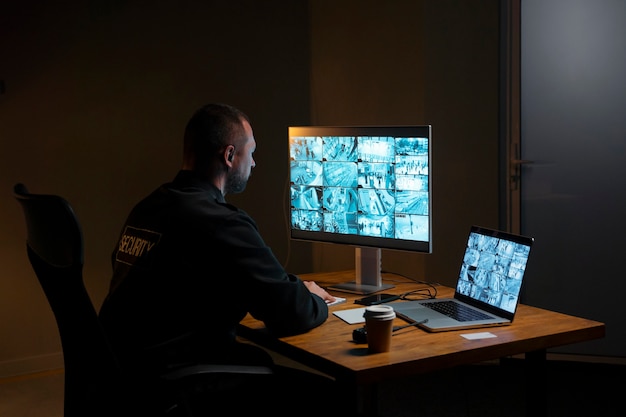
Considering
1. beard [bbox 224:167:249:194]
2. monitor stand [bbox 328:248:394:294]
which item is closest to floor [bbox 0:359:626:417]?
monitor stand [bbox 328:248:394:294]

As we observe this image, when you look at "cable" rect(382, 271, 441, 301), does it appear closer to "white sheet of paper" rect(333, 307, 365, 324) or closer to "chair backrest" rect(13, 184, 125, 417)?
"white sheet of paper" rect(333, 307, 365, 324)

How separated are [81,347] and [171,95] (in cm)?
276

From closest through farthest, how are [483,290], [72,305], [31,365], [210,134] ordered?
[72,305]
[210,134]
[483,290]
[31,365]

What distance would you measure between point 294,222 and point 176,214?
3.45ft

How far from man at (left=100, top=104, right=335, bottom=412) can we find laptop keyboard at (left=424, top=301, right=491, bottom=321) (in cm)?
47

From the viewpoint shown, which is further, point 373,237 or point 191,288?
point 373,237

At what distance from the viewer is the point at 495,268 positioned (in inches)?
99.3

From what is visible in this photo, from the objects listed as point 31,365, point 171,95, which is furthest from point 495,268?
point 31,365

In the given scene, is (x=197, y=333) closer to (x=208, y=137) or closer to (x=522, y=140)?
(x=208, y=137)

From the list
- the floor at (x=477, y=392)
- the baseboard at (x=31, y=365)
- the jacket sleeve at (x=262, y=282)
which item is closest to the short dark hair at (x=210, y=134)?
the jacket sleeve at (x=262, y=282)

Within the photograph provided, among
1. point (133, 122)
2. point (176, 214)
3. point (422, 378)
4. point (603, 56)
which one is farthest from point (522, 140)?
point (176, 214)

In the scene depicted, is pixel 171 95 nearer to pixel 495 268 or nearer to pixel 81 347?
pixel 495 268

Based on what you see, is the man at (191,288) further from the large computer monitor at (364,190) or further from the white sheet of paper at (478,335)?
the large computer monitor at (364,190)

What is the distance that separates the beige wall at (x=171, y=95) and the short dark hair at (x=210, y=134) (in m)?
1.90
